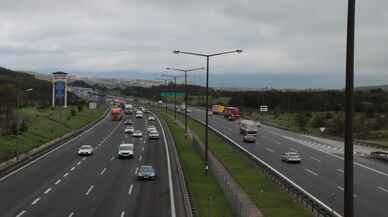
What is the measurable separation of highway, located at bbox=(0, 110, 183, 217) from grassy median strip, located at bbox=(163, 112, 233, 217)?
1.49 m

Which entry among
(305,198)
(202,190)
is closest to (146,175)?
(202,190)

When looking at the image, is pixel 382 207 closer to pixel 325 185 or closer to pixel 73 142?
pixel 325 185

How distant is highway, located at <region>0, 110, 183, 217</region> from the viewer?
3212cm

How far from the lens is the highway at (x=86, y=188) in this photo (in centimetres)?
3212

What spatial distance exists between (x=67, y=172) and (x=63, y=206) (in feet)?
54.0

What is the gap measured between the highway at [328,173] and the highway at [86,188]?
9.42 metres

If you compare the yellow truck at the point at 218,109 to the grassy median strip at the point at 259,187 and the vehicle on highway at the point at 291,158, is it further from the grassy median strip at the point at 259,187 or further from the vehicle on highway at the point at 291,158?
the vehicle on highway at the point at 291,158

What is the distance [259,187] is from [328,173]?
11.9 meters

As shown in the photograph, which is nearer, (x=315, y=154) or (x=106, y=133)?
(x=315, y=154)

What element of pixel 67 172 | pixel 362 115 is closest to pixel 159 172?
pixel 67 172

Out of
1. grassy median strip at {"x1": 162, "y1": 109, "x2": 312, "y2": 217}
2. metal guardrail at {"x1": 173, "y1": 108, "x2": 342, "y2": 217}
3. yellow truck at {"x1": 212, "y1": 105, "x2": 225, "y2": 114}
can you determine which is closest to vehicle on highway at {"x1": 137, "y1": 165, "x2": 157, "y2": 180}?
grassy median strip at {"x1": 162, "y1": 109, "x2": 312, "y2": 217}

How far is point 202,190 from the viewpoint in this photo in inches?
1523

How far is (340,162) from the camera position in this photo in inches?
2329

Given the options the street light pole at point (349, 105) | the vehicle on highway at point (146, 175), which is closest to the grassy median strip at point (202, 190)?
the vehicle on highway at point (146, 175)
